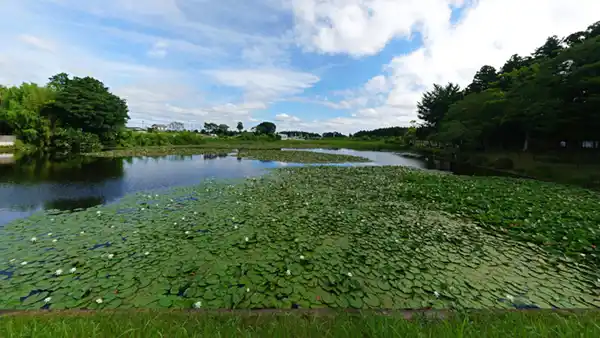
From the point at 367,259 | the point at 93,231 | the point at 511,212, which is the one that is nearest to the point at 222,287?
the point at 367,259

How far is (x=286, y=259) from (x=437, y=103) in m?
55.7

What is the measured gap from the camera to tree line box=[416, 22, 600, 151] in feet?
58.1

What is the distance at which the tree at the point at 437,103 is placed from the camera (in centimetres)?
4869

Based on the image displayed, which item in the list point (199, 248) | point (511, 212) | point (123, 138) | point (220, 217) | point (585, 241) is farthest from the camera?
point (123, 138)

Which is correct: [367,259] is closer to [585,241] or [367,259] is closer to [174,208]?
[585,241]

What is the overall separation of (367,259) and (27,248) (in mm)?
6832

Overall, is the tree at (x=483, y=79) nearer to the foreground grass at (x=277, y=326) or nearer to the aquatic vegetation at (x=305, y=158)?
the aquatic vegetation at (x=305, y=158)

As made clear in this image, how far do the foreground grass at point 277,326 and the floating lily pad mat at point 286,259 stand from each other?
62 centimetres

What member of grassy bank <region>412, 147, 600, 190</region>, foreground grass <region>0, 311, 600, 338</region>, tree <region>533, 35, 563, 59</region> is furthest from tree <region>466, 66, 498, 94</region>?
foreground grass <region>0, 311, 600, 338</region>

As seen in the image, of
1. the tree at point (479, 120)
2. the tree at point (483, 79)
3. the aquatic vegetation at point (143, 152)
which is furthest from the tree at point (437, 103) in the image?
the aquatic vegetation at point (143, 152)

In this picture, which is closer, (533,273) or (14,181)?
(533,273)

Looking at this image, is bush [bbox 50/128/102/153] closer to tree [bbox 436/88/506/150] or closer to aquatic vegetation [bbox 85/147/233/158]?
aquatic vegetation [bbox 85/147/233/158]

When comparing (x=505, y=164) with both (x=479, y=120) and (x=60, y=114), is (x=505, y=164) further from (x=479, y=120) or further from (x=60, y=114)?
(x=60, y=114)

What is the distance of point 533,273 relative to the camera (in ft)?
14.9
